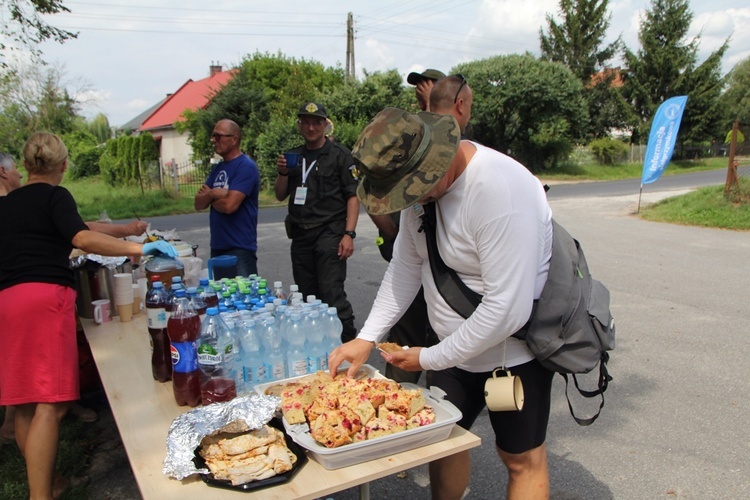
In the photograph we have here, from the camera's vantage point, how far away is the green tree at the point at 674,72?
33.8 metres

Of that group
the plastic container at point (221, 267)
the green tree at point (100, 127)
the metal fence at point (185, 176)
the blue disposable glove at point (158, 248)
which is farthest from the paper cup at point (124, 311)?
the green tree at point (100, 127)

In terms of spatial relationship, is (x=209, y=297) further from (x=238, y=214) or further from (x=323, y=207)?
(x=323, y=207)

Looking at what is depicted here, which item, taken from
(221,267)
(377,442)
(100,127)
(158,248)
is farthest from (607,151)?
(100,127)

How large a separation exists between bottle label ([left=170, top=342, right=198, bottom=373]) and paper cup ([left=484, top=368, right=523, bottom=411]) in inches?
44.1

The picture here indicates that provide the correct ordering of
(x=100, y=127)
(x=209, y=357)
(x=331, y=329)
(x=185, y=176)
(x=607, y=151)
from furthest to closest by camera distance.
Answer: (x=100, y=127), (x=607, y=151), (x=185, y=176), (x=331, y=329), (x=209, y=357)

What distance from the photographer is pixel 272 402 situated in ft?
Result: 6.23

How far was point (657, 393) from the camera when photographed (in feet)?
13.5

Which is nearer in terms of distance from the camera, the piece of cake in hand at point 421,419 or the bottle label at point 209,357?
the piece of cake in hand at point 421,419

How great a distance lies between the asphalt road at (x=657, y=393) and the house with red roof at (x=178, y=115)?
2827 cm

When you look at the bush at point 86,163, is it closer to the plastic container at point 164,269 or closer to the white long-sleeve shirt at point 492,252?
the plastic container at point 164,269

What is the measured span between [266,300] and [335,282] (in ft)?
6.23

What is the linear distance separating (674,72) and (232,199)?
37513 millimetres

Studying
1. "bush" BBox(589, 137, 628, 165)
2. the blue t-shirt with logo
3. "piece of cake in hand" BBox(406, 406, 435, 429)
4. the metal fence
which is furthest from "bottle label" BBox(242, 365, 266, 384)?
"bush" BBox(589, 137, 628, 165)

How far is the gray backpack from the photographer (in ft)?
6.16
